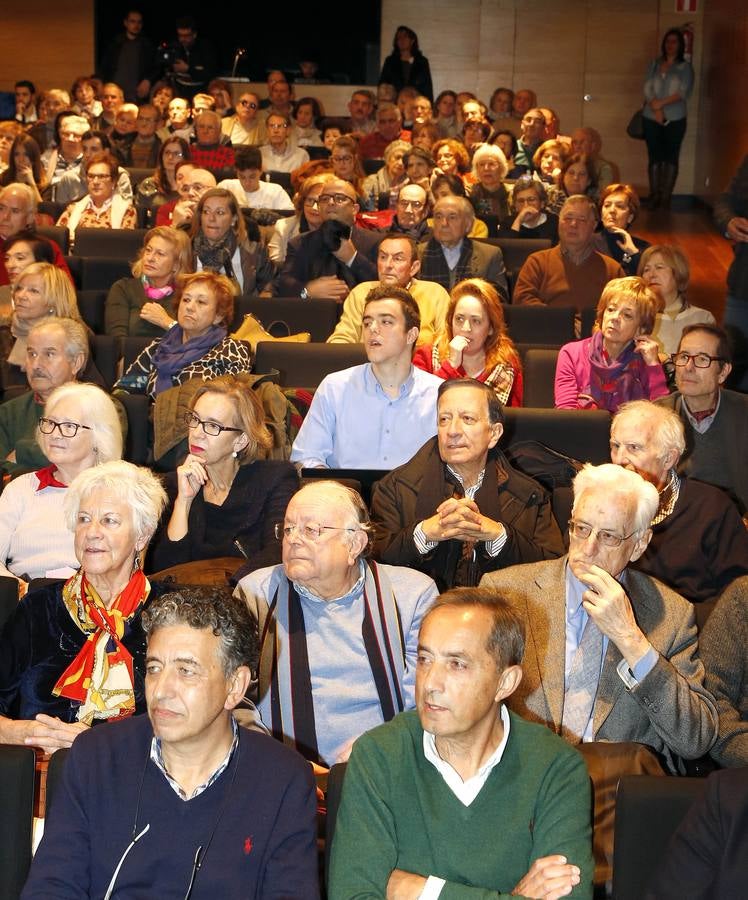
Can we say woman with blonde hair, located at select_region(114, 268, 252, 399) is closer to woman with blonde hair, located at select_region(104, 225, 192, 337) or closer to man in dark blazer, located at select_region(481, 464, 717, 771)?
woman with blonde hair, located at select_region(104, 225, 192, 337)

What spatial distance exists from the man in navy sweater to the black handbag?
11.3 meters

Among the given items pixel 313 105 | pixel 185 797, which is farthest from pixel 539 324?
pixel 313 105

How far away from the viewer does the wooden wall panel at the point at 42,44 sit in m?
14.0

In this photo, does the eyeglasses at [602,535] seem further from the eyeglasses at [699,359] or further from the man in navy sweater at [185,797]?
the eyeglasses at [699,359]

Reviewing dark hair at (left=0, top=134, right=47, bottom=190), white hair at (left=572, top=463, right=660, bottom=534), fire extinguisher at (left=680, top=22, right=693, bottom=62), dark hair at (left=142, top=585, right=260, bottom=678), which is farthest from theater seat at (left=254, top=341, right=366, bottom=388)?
fire extinguisher at (left=680, top=22, right=693, bottom=62)

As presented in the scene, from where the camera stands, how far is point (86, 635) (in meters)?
2.67

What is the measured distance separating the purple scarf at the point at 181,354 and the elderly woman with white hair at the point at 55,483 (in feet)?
3.75

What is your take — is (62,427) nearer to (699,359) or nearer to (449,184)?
(699,359)

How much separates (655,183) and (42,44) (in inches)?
279

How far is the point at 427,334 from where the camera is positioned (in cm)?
527

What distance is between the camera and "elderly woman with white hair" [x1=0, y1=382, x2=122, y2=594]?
3.30 metres

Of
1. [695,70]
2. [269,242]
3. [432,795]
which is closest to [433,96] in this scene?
[695,70]

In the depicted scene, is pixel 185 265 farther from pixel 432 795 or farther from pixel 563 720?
pixel 432 795

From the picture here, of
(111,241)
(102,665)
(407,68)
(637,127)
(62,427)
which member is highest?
(407,68)
